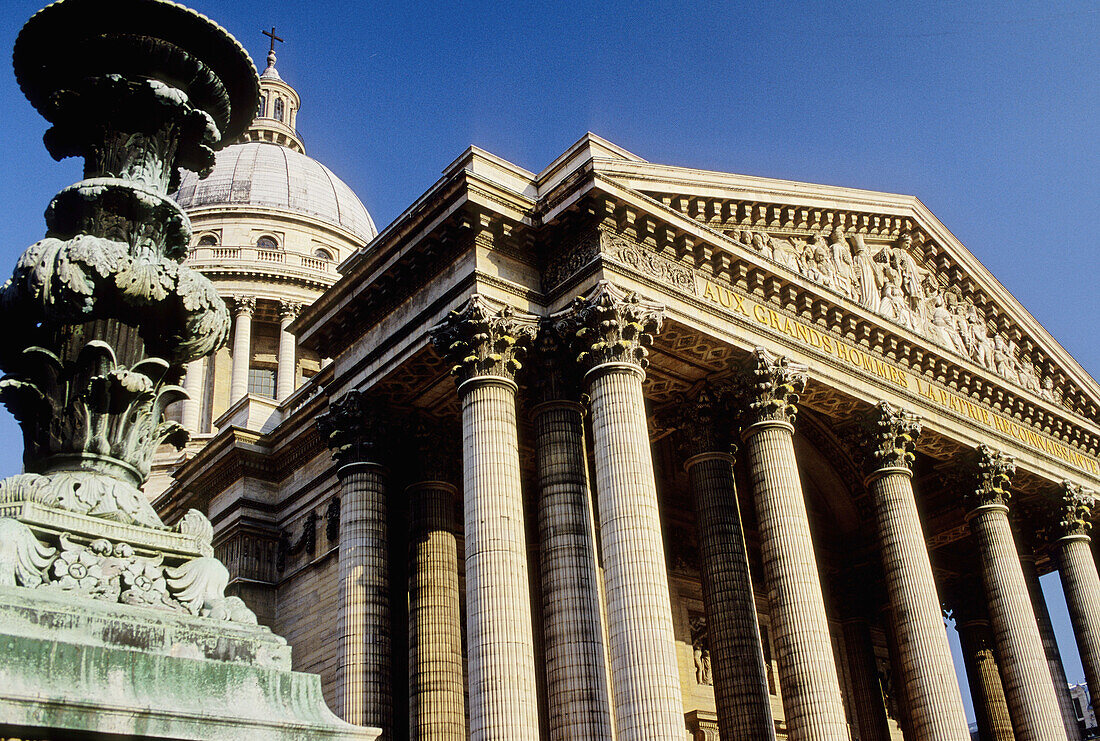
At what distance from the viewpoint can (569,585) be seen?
18.8 metres

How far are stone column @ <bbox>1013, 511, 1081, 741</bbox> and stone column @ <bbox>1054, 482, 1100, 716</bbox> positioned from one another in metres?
0.78

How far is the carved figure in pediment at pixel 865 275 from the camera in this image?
2695cm

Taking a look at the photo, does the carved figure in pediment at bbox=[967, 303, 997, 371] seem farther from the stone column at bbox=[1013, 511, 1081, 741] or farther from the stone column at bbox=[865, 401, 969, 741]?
the stone column at bbox=[865, 401, 969, 741]

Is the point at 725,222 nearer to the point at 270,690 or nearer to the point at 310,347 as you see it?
the point at 310,347

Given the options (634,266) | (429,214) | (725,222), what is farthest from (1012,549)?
(429,214)

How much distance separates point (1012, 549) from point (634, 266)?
14196mm

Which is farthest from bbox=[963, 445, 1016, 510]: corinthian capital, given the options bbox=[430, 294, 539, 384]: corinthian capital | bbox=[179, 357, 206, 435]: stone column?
bbox=[179, 357, 206, 435]: stone column

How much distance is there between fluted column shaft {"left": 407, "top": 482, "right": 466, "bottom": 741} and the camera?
2092 cm

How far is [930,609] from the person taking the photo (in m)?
23.1

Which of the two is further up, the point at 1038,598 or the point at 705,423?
the point at 705,423

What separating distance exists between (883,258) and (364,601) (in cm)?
1659

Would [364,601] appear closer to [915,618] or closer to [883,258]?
[915,618]

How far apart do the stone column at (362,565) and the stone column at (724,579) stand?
22.0ft

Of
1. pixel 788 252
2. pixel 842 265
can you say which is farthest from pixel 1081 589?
pixel 788 252
